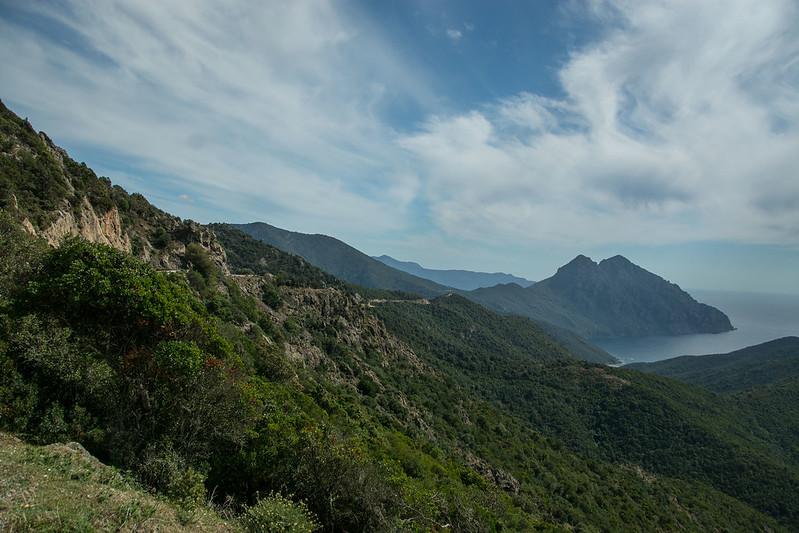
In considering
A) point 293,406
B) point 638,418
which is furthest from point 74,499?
point 638,418

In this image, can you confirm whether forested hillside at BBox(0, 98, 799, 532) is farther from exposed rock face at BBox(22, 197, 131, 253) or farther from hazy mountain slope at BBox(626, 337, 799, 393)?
hazy mountain slope at BBox(626, 337, 799, 393)

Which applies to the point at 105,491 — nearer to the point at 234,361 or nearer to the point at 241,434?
the point at 241,434

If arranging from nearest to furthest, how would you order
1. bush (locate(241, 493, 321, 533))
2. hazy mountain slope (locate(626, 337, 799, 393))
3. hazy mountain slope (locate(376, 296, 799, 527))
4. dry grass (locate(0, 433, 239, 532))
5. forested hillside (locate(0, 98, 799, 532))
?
1. dry grass (locate(0, 433, 239, 532))
2. bush (locate(241, 493, 321, 533))
3. forested hillside (locate(0, 98, 799, 532))
4. hazy mountain slope (locate(376, 296, 799, 527))
5. hazy mountain slope (locate(626, 337, 799, 393))

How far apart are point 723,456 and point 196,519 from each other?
100941mm

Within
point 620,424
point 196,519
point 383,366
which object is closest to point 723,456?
point 620,424

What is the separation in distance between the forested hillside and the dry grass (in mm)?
143

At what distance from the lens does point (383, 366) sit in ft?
201

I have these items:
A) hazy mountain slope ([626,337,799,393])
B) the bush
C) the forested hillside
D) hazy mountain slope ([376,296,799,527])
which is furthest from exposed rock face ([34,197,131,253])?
hazy mountain slope ([626,337,799,393])

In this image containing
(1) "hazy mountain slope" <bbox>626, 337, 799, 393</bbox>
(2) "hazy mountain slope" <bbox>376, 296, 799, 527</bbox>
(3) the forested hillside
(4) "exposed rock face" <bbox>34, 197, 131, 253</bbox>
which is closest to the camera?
(3) the forested hillside

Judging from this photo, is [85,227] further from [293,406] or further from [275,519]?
[275,519]

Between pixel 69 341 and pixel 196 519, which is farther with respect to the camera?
pixel 69 341

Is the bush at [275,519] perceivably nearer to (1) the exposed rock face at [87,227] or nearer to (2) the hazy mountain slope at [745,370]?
(1) the exposed rock face at [87,227]

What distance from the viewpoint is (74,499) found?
7.23 metres

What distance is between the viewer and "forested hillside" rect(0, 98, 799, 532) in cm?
1068
